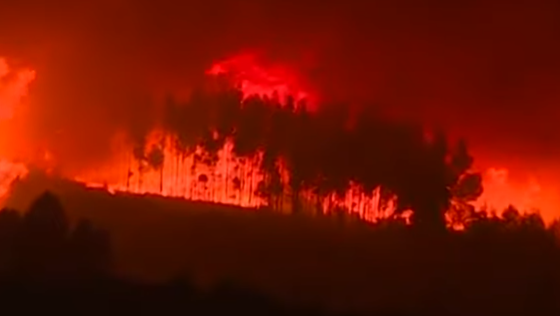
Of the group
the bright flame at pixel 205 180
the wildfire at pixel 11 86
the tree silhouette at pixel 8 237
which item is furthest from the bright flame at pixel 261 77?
the tree silhouette at pixel 8 237

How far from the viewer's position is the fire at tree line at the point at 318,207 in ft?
42.7

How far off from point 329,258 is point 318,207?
0.59 metres

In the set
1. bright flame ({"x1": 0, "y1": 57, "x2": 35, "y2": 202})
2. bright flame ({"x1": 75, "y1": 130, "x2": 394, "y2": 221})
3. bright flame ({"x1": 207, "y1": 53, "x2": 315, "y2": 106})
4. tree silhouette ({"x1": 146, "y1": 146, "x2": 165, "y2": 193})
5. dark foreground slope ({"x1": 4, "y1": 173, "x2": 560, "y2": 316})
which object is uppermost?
bright flame ({"x1": 207, "y1": 53, "x2": 315, "y2": 106})

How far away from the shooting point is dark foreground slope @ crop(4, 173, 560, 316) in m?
13.4

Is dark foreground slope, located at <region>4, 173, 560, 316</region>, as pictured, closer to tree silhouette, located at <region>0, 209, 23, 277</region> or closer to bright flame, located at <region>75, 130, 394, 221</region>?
bright flame, located at <region>75, 130, 394, 221</region>

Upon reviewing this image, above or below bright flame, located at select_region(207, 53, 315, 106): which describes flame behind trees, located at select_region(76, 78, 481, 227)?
below

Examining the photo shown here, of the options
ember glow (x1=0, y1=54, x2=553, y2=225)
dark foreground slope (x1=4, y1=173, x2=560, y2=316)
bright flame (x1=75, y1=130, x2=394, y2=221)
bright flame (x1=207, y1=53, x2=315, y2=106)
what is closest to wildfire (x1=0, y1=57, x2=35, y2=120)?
ember glow (x1=0, y1=54, x2=553, y2=225)

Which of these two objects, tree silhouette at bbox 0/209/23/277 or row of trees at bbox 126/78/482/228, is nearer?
tree silhouette at bbox 0/209/23/277

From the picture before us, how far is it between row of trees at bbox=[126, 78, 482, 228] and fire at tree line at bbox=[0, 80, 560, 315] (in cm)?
1

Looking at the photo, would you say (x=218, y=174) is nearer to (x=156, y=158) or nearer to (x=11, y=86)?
(x=156, y=158)

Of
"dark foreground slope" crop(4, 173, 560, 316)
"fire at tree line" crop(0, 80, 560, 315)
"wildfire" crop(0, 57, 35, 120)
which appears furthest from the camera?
"wildfire" crop(0, 57, 35, 120)

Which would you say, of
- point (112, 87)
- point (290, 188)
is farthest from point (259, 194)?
point (112, 87)

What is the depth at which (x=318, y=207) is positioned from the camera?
14000 millimetres

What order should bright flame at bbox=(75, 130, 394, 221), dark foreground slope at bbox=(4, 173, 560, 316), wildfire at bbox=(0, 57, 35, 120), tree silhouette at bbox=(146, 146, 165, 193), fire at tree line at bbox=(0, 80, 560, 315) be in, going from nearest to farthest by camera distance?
fire at tree line at bbox=(0, 80, 560, 315)
dark foreground slope at bbox=(4, 173, 560, 316)
bright flame at bbox=(75, 130, 394, 221)
tree silhouette at bbox=(146, 146, 165, 193)
wildfire at bbox=(0, 57, 35, 120)
